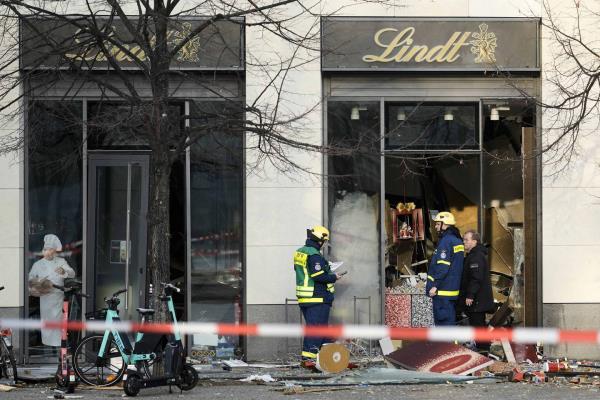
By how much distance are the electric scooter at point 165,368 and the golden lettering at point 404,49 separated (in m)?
4.97

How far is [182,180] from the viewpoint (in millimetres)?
15258

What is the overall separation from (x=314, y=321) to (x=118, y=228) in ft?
9.87

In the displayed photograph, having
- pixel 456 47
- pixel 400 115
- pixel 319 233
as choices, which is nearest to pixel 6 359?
pixel 319 233

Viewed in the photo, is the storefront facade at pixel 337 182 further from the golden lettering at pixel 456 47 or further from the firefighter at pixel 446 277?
the firefighter at pixel 446 277

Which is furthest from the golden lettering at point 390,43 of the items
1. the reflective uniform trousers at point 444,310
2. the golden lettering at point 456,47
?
the reflective uniform trousers at point 444,310

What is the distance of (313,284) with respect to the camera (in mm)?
14180

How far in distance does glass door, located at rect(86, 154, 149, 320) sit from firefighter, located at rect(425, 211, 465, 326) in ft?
12.4

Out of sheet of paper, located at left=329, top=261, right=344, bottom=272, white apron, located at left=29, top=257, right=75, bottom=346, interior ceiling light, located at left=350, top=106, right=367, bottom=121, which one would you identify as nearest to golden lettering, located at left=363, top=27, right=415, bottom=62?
interior ceiling light, located at left=350, top=106, right=367, bottom=121

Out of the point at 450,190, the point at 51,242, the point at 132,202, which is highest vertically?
the point at 450,190

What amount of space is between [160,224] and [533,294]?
214 inches

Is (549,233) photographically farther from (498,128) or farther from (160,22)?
(160,22)

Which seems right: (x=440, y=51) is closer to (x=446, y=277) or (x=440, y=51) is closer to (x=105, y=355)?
(x=446, y=277)

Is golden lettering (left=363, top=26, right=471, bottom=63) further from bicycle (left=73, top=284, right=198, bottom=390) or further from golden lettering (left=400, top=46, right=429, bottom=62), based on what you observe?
bicycle (left=73, top=284, right=198, bottom=390)

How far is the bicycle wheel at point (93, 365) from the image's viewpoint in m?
12.4
